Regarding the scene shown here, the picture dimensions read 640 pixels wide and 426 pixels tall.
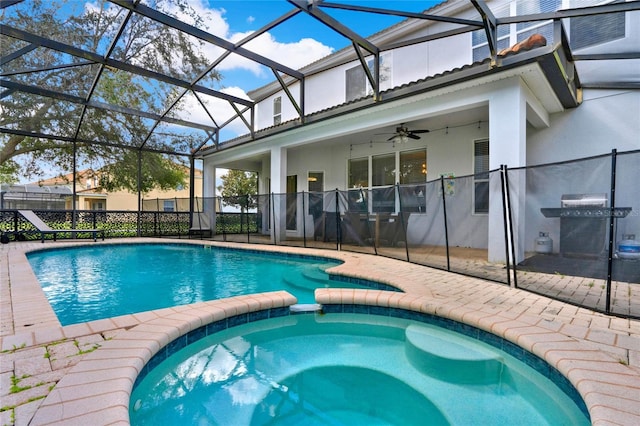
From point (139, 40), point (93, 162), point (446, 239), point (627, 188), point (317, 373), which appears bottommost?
point (317, 373)

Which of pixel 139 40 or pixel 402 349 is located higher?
pixel 139 40

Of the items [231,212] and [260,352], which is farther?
[231,212]

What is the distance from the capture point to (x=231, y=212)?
36.6 feet

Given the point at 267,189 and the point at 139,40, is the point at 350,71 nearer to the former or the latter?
the point at 267,189

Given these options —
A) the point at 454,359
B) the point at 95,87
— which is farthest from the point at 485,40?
the point at 95,87

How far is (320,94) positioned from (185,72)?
4624 mm

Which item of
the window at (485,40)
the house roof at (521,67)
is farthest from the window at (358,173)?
the window at (485,40)

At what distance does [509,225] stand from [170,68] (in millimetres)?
11277

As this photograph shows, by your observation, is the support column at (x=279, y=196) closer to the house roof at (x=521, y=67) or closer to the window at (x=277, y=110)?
→ the window at (x=277, y=110)

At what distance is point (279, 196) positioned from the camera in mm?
8344

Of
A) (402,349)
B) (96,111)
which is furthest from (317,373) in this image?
(96,111)

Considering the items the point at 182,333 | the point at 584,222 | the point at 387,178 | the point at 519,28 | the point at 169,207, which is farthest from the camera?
the point at 169,207

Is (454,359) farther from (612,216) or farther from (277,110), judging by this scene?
(277,110)

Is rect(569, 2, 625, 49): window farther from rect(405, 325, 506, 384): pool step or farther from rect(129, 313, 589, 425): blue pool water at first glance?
rect(129, 313, 589, 425): blue pool water
